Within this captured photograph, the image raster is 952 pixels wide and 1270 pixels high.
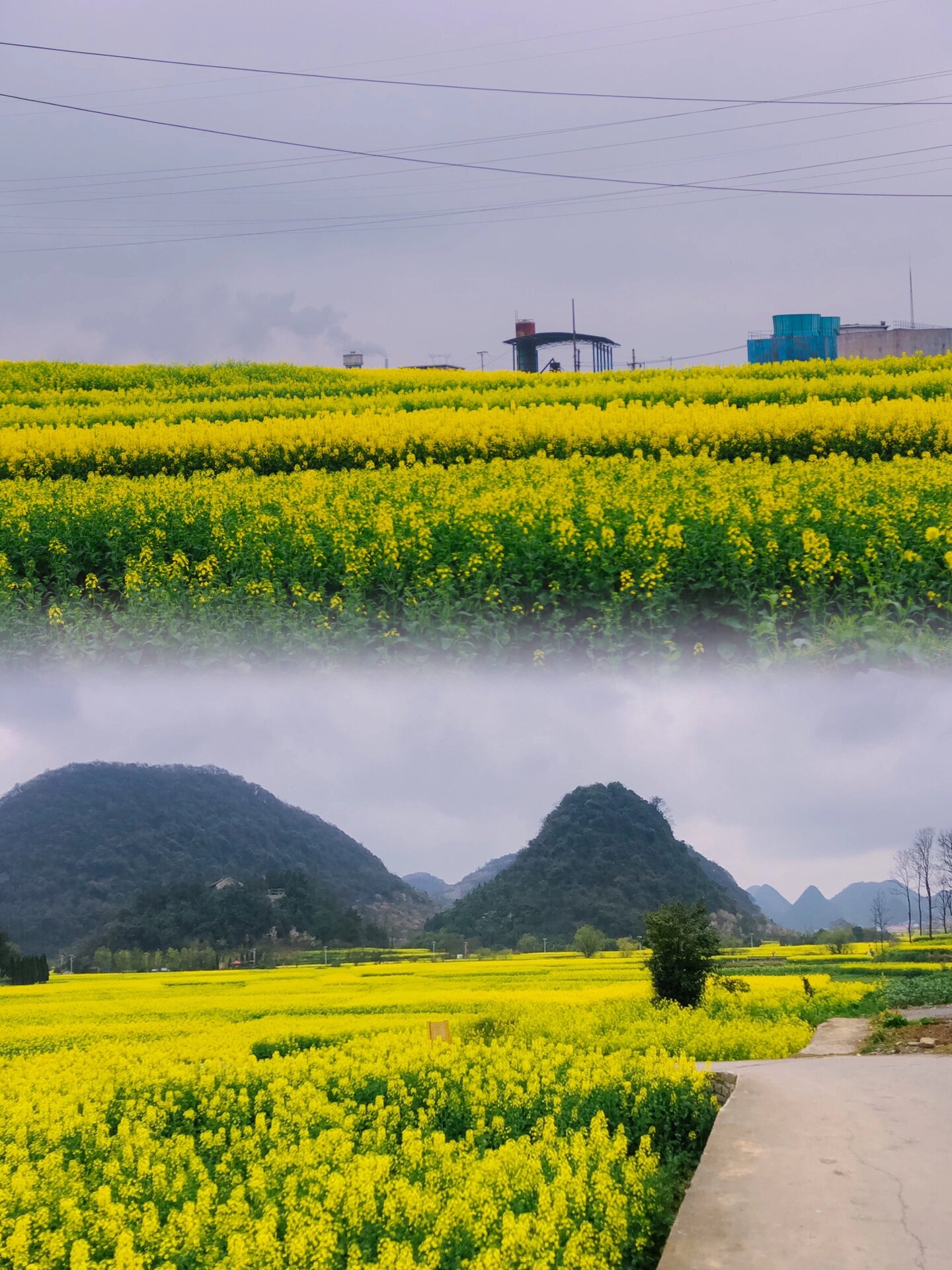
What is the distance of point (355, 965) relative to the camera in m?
25.0

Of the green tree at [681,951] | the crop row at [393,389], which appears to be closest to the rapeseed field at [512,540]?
the crop row at [393,389]

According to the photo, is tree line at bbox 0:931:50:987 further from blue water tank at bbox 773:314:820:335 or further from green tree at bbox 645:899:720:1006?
blue water tank at bbox 773:314:820:335

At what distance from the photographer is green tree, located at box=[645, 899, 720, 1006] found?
1383 cm

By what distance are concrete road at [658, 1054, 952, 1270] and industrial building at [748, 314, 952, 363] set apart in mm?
31058

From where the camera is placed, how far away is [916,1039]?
37.0ft

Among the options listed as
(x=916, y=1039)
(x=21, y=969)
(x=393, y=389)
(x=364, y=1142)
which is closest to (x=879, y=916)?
(x=393, y=389)

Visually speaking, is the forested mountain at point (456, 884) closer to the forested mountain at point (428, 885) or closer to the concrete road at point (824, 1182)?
the forested mountain at point (428, 885)

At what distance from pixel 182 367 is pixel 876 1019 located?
2037 centimetres

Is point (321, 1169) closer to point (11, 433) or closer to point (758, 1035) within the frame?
point (758, 1035)

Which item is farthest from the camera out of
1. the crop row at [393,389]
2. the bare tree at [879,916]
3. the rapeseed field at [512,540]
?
the bare tree at [879,916]

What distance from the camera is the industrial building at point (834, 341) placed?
36.2 meters

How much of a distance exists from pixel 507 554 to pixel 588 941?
2029 centimetres

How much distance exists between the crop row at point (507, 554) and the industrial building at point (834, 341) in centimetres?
2601

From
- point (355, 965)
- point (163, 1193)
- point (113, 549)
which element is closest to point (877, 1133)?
point (163, 1193)
